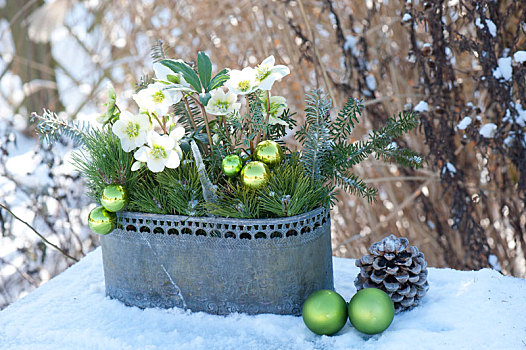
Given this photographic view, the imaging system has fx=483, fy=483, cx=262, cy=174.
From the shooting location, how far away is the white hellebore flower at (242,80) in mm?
650

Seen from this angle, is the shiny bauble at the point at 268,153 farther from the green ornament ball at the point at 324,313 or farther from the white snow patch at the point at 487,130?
the white snow patch at the point at 487,130

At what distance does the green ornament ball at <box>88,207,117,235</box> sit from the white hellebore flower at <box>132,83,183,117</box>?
0.53 feet

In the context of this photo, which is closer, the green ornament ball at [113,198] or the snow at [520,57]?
the green ornament ball at [113,198]

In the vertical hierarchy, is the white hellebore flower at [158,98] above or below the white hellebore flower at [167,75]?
below

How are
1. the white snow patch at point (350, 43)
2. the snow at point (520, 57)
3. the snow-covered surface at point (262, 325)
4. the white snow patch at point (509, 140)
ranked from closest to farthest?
the snow-covered surface at point (262, 325) < the snow at point (520, 57) < the white snow patch at point (509, 140) < the white snow patch at point (350, 43)

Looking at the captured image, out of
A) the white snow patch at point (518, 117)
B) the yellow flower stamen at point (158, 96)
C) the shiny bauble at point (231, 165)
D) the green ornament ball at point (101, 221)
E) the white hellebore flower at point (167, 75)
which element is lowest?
the green ornament ball at point (101, 221)

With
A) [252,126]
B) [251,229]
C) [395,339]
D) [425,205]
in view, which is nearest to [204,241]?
[251,229]

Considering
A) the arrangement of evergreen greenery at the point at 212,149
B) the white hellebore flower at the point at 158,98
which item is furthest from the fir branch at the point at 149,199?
the white hellebore flower at the point at 158,98

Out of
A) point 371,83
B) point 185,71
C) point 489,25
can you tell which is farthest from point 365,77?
point 185,71

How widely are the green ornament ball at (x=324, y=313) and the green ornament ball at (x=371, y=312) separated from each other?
0.6 inches

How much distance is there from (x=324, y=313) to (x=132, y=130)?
1.17 ft

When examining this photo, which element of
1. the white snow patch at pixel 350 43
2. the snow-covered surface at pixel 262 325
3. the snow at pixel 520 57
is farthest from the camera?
the white snow patch at pixel 350 43

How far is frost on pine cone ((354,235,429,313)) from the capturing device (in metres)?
0.67

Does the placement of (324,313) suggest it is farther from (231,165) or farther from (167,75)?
(167,75)
